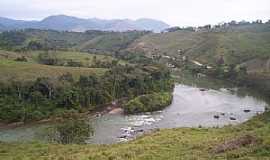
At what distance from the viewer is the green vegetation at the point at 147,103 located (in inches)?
3506

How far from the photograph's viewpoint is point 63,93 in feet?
293

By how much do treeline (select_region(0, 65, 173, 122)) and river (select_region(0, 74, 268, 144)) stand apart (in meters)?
6.31

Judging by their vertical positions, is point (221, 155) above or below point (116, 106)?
above

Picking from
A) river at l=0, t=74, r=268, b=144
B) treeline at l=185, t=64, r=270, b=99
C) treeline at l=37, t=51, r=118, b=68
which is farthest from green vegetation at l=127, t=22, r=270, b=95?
treeline at l=37, t=51, r=118, b=68

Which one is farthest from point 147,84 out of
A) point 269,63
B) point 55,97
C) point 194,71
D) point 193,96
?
point 269,63

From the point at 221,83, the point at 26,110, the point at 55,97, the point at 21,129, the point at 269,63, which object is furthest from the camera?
the point at 269,63

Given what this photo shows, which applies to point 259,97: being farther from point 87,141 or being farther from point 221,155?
point 221,155

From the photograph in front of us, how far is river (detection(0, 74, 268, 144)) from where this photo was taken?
7025 cm

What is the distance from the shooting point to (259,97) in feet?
353

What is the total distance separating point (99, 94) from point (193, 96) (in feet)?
94.4

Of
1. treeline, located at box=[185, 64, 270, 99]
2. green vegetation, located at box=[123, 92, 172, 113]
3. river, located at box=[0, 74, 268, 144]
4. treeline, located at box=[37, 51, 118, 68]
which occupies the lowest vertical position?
river, located at box=[0, 74, 268, 144]

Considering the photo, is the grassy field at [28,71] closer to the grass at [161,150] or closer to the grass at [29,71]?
the grass at [29,71]

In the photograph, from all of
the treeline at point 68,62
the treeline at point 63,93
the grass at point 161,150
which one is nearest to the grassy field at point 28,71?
the treeline at point 63,93

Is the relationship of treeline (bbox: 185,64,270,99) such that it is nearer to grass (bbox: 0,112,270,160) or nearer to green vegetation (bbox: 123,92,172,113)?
green vegetation (bbox: 123,92,172,113)
